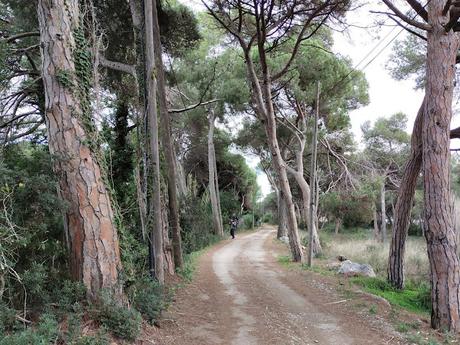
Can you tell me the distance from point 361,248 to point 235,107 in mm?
9461

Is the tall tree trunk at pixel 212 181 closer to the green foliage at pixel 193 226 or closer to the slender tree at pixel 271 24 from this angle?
the green foliage at pixel 193 226

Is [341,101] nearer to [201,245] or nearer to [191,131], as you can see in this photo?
[201,245]

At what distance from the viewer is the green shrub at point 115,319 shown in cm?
523

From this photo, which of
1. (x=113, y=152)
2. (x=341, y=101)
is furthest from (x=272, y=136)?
(x=341, y=101)

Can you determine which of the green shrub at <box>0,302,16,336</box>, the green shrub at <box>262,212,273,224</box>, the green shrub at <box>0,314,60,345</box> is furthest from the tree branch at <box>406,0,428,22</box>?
the green shrub at <box>262,212,273,224</box>

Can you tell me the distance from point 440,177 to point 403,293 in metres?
4.34

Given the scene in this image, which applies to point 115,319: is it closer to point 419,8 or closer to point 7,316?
point 7,316

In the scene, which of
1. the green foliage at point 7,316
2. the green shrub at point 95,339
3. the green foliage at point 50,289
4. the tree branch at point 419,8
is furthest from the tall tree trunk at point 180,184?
the green foliage at point 7,316

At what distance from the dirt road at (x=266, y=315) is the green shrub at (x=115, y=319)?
2.83 feet

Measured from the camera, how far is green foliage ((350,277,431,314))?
972cm

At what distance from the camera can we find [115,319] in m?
5.27

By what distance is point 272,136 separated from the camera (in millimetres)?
15070

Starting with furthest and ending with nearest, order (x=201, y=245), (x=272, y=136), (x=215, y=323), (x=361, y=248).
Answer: (x=201, y=245) → (x=361, y=248) → (x=272, y=136) → (x=215, y=323)

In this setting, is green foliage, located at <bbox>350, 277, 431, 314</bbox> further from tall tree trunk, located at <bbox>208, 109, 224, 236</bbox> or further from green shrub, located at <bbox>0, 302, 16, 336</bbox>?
tall tree trunk, located at <bbox>208, 109, 224, 236</bbox>
